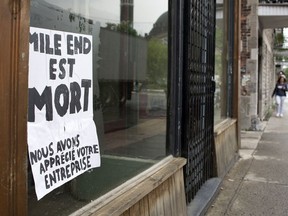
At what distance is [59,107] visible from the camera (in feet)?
7.68

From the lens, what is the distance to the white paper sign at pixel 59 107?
2.14 m

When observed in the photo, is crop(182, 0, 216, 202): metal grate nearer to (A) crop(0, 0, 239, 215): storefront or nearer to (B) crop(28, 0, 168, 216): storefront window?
(A) crop(0, 0, 239, 215): storefront

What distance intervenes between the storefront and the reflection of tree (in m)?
0.01

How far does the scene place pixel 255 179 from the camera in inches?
254

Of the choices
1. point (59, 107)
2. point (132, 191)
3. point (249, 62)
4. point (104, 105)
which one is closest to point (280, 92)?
point (249, 62)

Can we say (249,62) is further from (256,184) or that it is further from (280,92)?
(256,184)

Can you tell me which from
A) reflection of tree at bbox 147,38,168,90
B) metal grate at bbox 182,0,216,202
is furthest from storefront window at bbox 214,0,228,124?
reflection of tree at bbox 147,38,168,90

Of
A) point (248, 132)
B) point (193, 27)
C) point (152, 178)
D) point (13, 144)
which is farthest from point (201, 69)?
point (248, 132)

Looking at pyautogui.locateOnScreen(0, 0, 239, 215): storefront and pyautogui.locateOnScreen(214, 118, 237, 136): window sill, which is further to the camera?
pyautogui.locateOnScreen(214, 118, 237, 136): window sill

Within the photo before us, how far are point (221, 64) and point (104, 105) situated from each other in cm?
454

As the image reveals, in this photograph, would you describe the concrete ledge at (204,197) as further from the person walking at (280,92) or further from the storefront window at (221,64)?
the person walking at (280,92)

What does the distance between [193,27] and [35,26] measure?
2.72 metres

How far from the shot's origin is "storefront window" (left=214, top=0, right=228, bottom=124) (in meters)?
6.66

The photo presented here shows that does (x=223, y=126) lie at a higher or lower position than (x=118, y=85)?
lower
